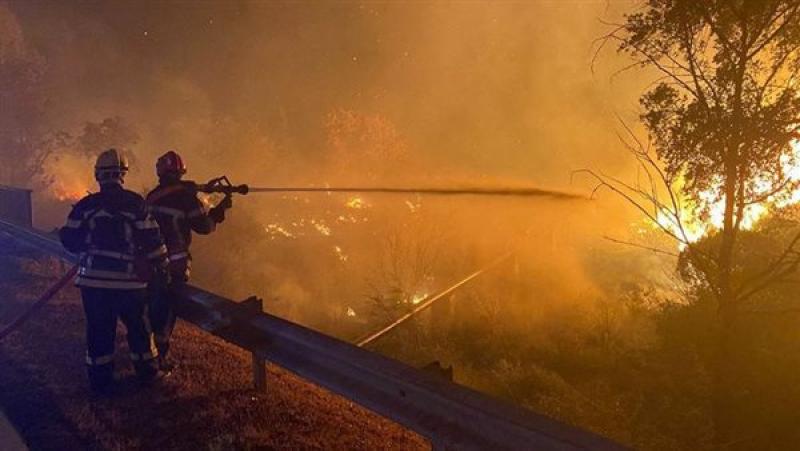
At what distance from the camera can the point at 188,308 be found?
500 centimetres

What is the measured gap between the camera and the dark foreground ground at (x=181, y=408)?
12.1 ft

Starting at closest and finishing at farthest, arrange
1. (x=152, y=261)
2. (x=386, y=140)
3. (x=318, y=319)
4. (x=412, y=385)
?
(x=412, y=385), (x=152, y=261), (x=318, y=319), (x=386, y=140)

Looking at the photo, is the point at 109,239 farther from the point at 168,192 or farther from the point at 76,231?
the point at 168,192

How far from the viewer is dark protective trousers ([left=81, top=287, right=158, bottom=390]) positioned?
4.49 m

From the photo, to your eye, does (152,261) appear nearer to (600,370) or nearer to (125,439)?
(125,439)

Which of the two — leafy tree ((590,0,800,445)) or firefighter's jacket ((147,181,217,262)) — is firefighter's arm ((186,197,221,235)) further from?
leafy tree ((590,0,800,445))

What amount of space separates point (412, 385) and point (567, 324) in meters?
17.2

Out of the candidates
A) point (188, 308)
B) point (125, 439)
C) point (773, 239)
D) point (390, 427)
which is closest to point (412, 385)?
point (390, 427)

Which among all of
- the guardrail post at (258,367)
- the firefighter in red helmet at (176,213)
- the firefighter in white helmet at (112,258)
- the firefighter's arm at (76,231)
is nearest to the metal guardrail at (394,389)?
the guardrail post at (258,367)

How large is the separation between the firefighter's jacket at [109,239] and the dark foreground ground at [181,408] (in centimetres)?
89

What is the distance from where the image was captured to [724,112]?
7234 millimetres

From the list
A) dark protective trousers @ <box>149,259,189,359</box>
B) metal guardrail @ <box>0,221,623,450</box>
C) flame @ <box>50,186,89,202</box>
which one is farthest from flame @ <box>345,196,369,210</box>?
metal guardrail @ <box>0,221,623,450</box>

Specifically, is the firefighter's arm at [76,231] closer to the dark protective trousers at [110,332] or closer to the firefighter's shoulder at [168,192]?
the dark protective trousers at [110,332]

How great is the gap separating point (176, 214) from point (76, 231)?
38.7 inches
